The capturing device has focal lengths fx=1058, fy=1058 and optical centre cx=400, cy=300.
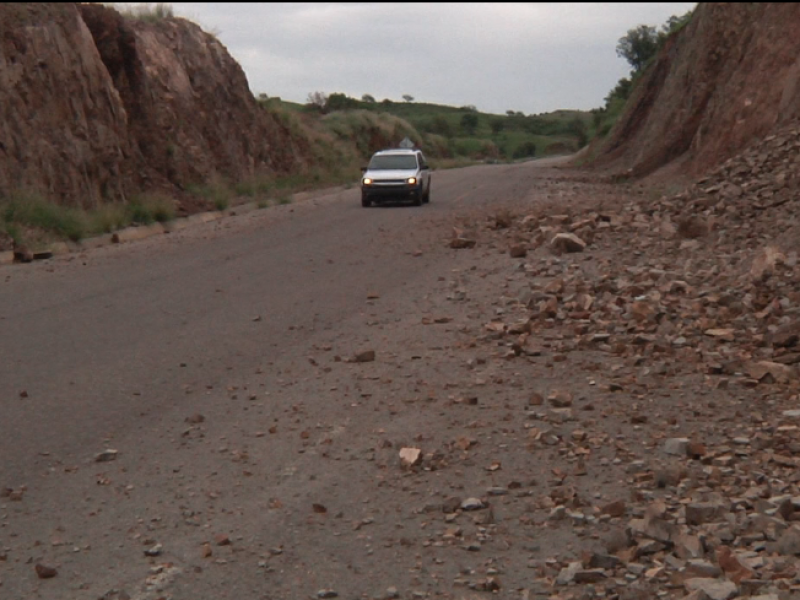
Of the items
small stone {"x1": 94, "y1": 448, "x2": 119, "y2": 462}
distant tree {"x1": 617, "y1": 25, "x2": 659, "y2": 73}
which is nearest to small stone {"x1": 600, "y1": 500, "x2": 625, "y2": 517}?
small stone {"x1": 94, "y1": 448, "x2": 119, "y2": 462}

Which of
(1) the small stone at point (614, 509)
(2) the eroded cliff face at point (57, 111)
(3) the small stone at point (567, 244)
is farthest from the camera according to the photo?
(2) the eroded cliff face at point (57, 111)

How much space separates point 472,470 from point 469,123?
135 metres

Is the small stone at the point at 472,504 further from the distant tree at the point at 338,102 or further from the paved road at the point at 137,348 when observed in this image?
the distant tree at the point at 338,102

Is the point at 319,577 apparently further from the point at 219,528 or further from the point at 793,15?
the point at 793,15

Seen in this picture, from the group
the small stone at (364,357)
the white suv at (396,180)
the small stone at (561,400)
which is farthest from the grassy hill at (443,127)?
the small stone at (561,400)

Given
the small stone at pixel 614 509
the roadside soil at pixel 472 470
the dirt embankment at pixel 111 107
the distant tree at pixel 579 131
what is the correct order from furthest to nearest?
the distant tree at pixel 579 131
the dirt embankment at pixel 111 107
the small stone at pixel 614 509
the roadside soil at pixel 472 470

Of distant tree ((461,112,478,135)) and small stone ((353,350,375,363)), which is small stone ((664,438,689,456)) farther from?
distant tree ((461,112,478,135))

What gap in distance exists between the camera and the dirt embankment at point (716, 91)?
82.0 feet

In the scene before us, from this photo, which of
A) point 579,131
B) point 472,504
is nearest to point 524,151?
point 579,131

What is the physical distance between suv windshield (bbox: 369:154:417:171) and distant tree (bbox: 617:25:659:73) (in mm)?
63343

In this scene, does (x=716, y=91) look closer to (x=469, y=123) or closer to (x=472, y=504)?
(x=472, y=504)

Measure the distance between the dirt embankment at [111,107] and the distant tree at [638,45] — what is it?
184ft

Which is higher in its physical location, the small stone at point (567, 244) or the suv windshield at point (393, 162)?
the suv windshield at point (393, 162)

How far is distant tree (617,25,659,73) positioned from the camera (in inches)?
3538
